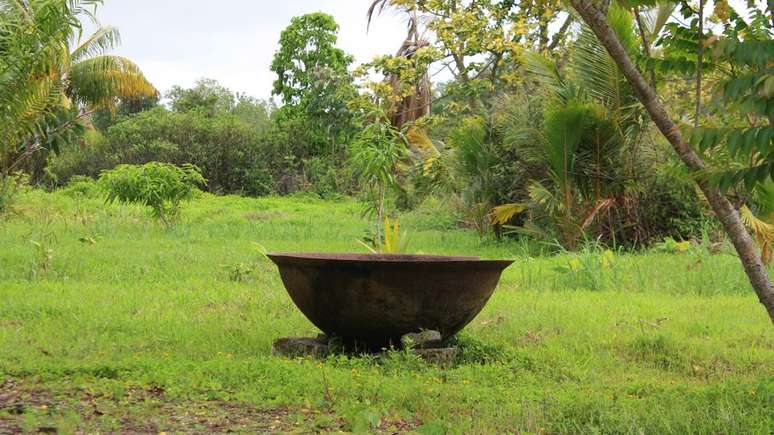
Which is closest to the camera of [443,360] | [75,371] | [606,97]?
[75,371]

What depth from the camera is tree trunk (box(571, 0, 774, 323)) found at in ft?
12.9

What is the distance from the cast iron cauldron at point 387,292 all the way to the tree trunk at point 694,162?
123cm

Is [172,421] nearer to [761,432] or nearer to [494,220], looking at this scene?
[761,432]

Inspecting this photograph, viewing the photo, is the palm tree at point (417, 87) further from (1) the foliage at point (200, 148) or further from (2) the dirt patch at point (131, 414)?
(2) the dirt patch at point (131, 414)

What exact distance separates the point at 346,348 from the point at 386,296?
0.60 metres

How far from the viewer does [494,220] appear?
39.4 ft

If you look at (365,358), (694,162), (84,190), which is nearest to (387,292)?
(365,358)

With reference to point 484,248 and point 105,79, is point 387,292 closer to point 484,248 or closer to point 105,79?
point 484,248

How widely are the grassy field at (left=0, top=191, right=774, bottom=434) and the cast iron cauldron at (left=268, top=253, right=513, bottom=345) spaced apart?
217 mm

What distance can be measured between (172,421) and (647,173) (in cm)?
906

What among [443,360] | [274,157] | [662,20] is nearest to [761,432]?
[443,360]

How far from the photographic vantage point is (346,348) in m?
5.03

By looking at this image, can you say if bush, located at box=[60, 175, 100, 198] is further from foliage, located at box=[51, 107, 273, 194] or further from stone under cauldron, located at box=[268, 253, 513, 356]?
stone under cauldron, located at box=[268, 253, 513, 356]

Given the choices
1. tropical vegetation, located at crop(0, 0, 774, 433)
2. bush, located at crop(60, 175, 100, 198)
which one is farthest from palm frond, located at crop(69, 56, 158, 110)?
bush, located at crop(60, 175, 100, 198)
